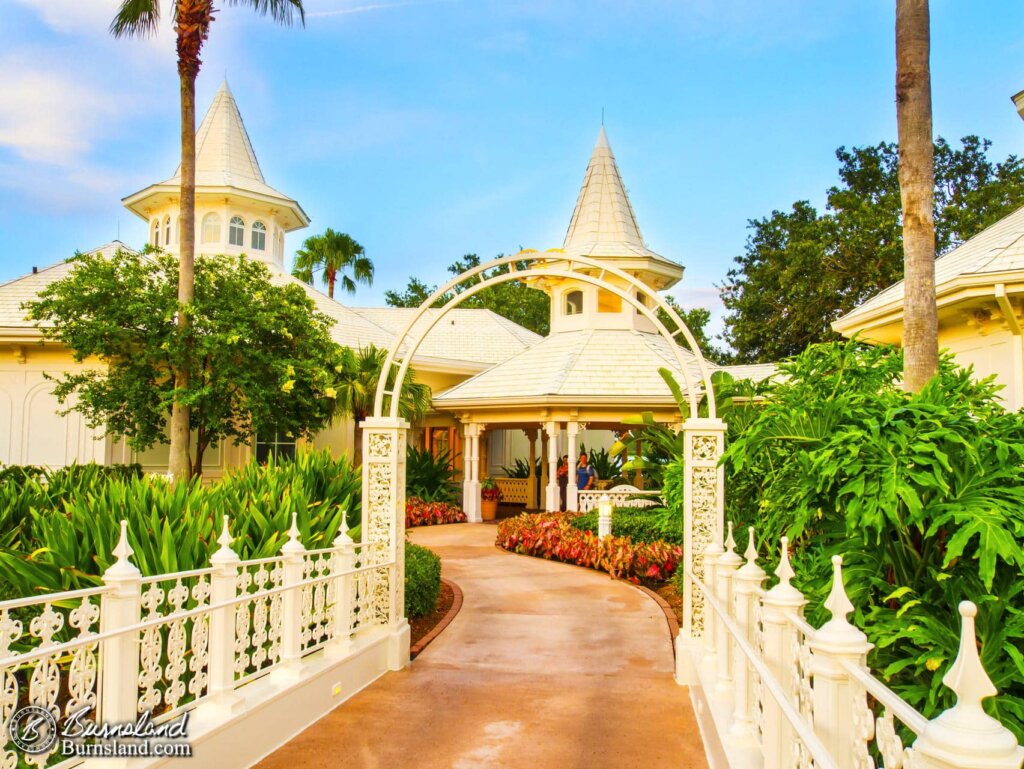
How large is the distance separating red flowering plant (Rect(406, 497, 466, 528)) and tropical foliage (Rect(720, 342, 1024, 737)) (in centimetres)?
1523

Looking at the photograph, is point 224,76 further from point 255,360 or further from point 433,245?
point 433,245

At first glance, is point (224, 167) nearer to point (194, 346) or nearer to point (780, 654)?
point (194, 346)

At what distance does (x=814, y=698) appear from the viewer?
9.64ft

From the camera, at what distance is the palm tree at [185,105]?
48.8 ft

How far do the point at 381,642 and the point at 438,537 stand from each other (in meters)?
10.1

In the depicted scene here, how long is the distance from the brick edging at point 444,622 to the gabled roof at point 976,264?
7.38 m

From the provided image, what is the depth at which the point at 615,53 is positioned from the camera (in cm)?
1945

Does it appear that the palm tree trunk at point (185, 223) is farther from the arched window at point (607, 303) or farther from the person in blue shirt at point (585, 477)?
the arched window at point (607, 303)

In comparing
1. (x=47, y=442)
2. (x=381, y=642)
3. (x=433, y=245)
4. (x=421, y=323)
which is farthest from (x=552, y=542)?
(x=433, y=245)

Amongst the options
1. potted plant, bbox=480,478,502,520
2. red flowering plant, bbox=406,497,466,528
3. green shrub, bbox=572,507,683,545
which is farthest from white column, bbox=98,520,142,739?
potted plant, bbox=480,478,502,520

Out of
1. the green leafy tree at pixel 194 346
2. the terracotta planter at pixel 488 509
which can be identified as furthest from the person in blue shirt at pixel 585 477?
the green leafy tree at pixel 194 346

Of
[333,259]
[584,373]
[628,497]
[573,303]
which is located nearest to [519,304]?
[333,259]

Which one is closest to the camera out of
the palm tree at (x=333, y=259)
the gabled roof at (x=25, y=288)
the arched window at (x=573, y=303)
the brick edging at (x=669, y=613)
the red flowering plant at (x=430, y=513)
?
the brick edging at (x=669, y=613)

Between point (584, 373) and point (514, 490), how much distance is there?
5222 millimetres
